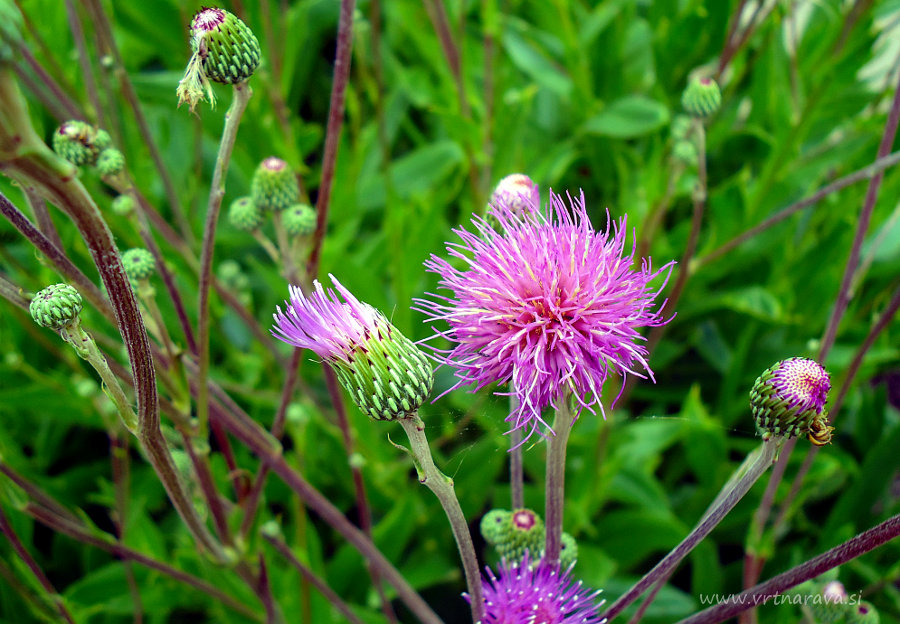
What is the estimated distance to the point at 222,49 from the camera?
0.78 metres

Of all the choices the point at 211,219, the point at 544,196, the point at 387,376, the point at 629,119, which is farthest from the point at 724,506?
the point at 629,119

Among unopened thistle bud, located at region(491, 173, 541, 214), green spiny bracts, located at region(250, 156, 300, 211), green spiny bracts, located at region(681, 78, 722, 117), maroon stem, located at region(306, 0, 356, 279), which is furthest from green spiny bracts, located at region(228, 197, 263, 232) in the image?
green spiny bracts, located at region(681, 78, 722, 117)

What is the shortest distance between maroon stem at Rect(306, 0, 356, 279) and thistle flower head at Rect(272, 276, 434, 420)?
35cm

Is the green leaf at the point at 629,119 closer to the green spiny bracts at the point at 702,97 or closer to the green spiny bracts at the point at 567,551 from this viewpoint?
the green spiny bracts at the point at 702,97

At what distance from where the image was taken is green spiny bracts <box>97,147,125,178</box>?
0.97m

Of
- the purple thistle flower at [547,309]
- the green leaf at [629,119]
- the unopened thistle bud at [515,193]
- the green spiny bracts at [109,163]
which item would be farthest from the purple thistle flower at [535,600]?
the green leaf at [629,119]

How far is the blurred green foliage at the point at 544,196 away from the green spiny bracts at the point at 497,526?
360mm

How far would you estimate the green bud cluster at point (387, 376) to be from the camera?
2.07ft

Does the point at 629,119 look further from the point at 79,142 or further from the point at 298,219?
the point at 79,142

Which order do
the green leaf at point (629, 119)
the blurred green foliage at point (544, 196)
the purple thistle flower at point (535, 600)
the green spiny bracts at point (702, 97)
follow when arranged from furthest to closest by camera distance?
the green leaf at point (629, 119) < the blurred green foliage at point (544, 196) < the green spiny bracts at point (702, 97) < the purple thistle flower at point (535, 600)

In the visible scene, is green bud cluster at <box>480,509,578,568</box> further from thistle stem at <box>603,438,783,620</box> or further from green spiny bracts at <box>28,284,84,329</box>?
green spiny bracts at <box>28,284,84,329</box>

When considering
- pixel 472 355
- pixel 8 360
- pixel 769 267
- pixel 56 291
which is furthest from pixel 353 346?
pixel 769 267

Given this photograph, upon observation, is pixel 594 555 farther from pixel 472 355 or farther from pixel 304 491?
pixel 472 355

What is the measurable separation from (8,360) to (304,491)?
100cm
